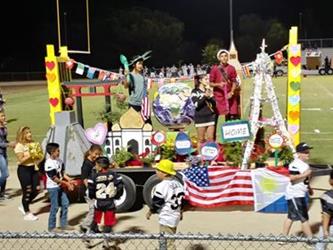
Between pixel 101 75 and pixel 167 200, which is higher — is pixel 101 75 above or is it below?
above

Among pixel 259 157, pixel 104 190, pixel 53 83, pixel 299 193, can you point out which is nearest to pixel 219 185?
pixel 259 157

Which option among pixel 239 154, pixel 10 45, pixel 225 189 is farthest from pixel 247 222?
pixel 10 45

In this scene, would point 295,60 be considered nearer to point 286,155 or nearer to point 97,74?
point 286,155

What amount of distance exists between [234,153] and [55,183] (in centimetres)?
317

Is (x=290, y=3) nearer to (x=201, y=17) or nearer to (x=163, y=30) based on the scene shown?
(x=201, y=17)

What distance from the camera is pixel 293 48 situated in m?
10.7

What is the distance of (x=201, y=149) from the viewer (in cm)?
967

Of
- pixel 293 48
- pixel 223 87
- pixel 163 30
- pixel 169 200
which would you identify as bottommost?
pixel 169 200

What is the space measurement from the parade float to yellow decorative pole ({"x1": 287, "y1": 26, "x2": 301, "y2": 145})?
0.02 metres

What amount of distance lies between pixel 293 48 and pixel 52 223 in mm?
5519

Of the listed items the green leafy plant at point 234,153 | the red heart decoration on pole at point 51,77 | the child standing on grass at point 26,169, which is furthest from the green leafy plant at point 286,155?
the red heart decoration on pole at point 51,77

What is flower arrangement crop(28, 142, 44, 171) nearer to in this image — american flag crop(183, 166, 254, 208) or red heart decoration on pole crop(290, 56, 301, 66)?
american flag crop(183, 166, 254, 208)

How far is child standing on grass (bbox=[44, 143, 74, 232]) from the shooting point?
8.04 meters

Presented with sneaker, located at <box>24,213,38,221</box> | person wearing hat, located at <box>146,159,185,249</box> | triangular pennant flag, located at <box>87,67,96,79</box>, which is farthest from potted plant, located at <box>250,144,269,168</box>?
triangular pennant flag, located at <box>87,67,96,79</box>
